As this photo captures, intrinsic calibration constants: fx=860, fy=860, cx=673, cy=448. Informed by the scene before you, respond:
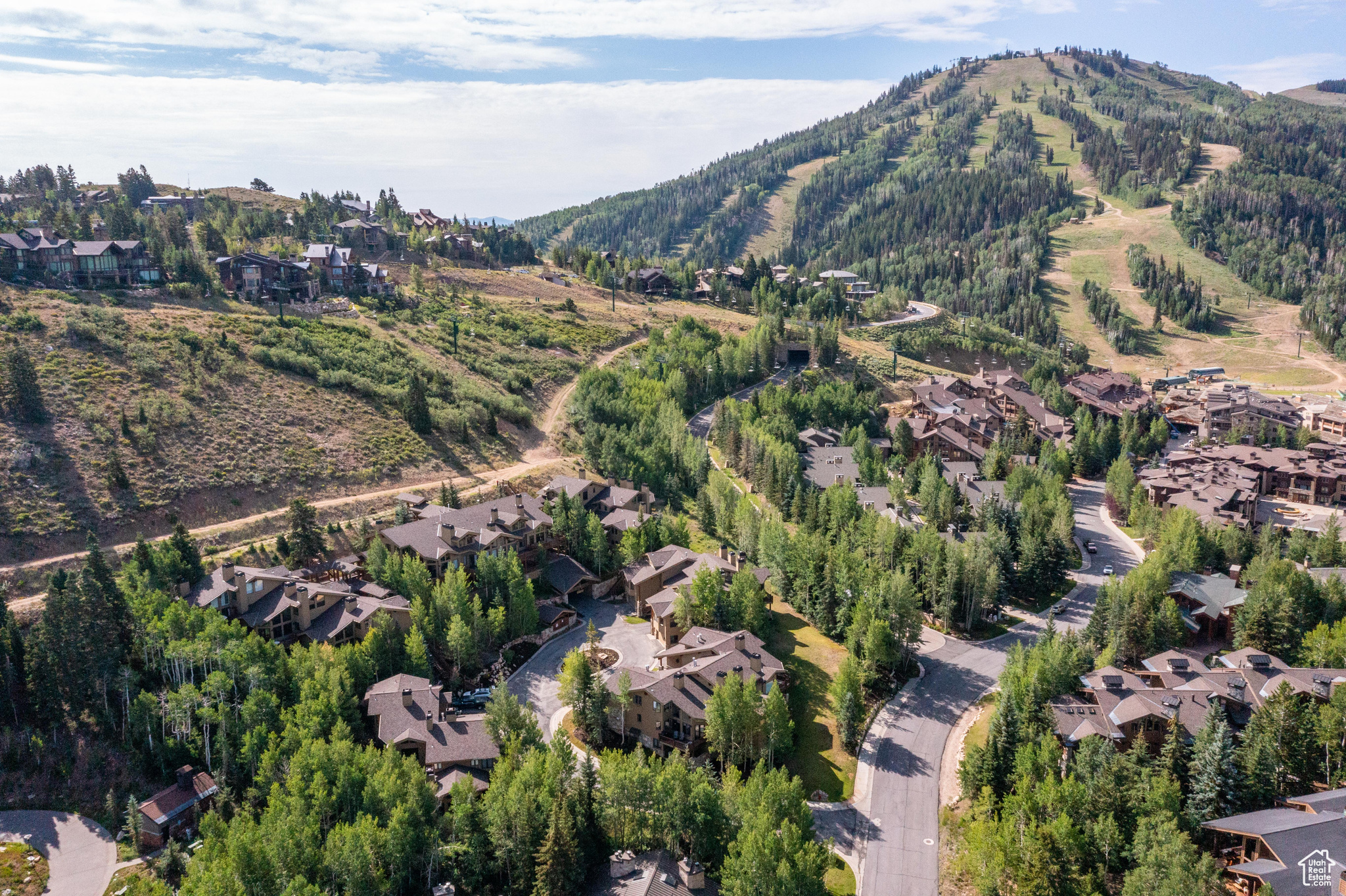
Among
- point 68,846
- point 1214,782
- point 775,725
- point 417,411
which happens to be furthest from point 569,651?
point 417,411

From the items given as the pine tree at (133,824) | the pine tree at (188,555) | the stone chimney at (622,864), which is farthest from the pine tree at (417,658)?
the stone chimney at (622,864)

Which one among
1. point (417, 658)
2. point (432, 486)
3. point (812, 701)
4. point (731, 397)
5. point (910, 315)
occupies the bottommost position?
point (812, 701)

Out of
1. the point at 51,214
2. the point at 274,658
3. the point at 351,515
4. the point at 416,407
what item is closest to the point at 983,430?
the point at 416,407

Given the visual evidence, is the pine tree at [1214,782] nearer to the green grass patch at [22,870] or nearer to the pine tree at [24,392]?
the green grass patch at [22,870]

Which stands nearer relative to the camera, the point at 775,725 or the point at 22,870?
the point at 22,870

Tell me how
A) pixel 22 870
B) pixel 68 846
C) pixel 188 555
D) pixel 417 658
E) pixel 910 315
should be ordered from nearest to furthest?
1. pixel 22 870
2. pixel 68 846
3. pixel 417 658
4. pixel 188 555
5. pixel 910 315

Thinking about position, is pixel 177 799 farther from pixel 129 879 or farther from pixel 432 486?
pixel 432 486

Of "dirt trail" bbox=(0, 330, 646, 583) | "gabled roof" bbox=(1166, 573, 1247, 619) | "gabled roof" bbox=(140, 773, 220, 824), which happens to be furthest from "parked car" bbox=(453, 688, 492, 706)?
"gabled roof" bbox=(1166, 573, 1247, 619)
